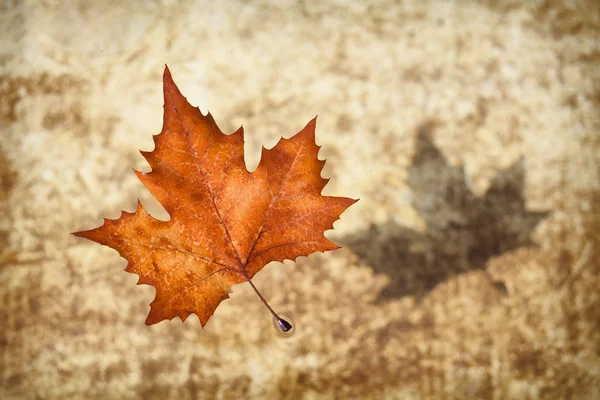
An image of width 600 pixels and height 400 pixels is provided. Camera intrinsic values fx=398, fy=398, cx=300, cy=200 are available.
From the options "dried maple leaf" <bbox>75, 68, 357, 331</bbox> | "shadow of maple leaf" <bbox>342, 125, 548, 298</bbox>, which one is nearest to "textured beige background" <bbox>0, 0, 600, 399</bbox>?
"shadow of maple leaf" <bbox>342, 125, 548, 298</bbox>

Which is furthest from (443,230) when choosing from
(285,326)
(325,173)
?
(285,326)

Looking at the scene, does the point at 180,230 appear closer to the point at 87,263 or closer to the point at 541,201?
the point at 87,263

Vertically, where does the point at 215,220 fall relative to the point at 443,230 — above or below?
above

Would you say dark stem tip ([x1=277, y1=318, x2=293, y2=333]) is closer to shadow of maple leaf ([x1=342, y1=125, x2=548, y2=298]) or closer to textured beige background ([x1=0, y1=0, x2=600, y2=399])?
textured beige background ([x1=0, y1=0, x2=600, y2=399])

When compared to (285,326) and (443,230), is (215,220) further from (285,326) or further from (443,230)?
(443,230)

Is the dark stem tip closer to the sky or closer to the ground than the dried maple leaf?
closer to the ground

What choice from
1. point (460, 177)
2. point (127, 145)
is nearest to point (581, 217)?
point (460, 177)

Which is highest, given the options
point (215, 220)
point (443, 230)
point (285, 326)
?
point (215, 220)
